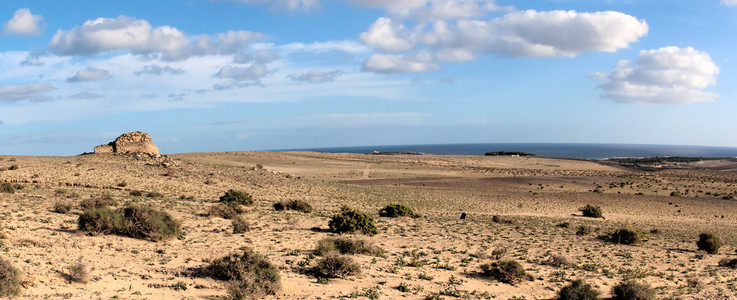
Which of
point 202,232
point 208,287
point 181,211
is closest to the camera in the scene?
point 208,287

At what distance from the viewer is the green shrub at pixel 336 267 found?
1270cm

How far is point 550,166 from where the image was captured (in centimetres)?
9012

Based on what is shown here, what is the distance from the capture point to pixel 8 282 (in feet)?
30.2

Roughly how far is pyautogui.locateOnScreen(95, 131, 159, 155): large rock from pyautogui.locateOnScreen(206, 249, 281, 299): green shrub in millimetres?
39011

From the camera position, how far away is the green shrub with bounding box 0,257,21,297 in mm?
9117

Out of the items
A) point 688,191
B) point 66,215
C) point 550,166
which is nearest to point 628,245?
point 66,215

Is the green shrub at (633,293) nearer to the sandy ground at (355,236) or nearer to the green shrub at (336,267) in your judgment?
the sandy ground at (355,236)

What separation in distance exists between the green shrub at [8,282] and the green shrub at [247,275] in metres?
4.09

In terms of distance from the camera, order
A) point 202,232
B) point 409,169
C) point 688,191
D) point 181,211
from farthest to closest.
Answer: point 409,169 < point 688,191 < point 181,211 < point 202,232

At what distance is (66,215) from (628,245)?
23.6 metres

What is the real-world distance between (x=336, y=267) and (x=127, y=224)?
299 inches

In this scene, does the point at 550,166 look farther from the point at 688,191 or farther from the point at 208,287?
the point at 208,287

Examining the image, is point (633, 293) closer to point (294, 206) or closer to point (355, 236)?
point (355, 236)

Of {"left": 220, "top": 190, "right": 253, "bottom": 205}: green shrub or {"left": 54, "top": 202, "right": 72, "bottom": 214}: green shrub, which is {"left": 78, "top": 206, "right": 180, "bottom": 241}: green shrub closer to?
{"left": 54, "top": 202, "right": 72, "bottom": 214}: green shrub
